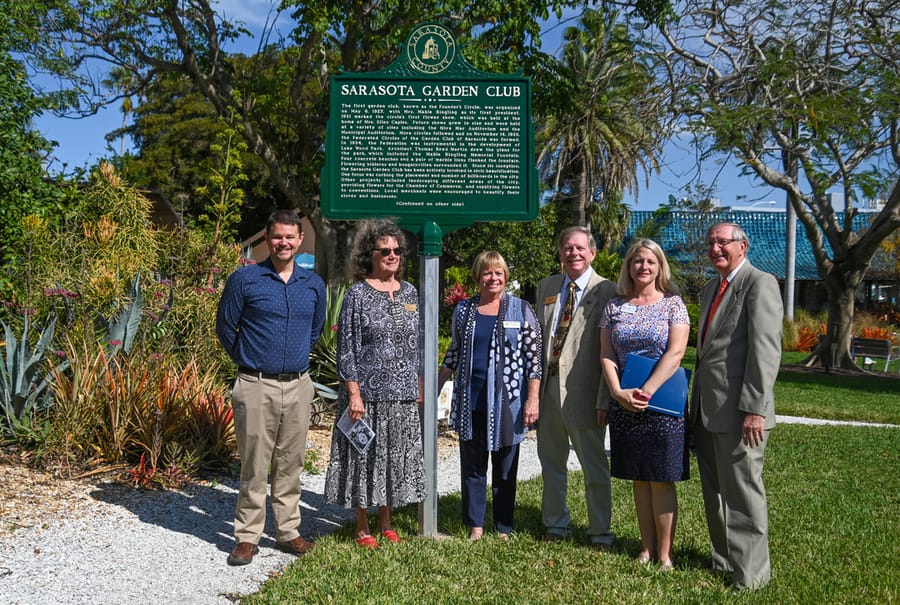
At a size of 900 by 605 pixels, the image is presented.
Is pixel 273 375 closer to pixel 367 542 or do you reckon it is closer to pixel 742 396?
pixel 367 542

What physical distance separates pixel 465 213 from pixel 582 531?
93.3 inches

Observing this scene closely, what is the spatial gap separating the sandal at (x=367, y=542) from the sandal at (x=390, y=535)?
105 mm

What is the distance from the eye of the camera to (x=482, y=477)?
18.2 ft

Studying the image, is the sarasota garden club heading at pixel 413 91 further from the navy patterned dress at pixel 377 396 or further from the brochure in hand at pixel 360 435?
the brochure in hand at pixel 360 435

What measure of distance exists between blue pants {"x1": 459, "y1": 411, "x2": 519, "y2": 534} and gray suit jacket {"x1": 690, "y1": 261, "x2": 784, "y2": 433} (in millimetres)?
1361

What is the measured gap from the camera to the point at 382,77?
215 inches

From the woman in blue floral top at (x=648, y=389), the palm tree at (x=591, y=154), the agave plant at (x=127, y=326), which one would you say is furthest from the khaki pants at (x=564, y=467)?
the palm tree at (x=591, y=154)

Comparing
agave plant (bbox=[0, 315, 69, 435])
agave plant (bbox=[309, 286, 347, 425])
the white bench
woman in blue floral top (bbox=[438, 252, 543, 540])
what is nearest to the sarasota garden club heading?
woman in blue floral top (bbox=[438, 252, 543, 540])

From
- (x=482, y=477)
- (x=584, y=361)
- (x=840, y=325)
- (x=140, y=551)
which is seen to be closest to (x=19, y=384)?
(x=140, y=551)

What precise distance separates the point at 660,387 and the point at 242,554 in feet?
8.79

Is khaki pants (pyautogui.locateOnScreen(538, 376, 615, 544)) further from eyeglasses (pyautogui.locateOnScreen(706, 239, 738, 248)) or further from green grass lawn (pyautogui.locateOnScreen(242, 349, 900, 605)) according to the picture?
eyeglasses (pyautogui.locateOnScreen(706, 239, 738, 248))

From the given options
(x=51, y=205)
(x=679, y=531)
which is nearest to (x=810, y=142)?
(x=679, y=531)

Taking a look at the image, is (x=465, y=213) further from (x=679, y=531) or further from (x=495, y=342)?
(x=679, y=531)

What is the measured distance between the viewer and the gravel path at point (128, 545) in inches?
176
